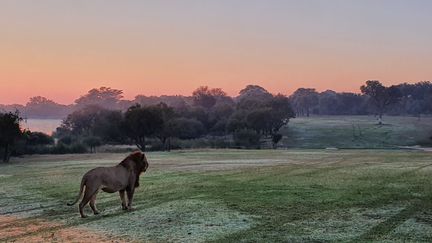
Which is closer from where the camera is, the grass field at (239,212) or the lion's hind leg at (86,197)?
the grass field at (239,212)

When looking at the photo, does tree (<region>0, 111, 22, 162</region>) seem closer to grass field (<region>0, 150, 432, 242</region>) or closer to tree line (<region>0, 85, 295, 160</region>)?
tree line (<region>0, 85, 295, 160</region>)

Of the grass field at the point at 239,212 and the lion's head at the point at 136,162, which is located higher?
the lion's head at the point at 136,162

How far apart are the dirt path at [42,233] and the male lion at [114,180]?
137cm

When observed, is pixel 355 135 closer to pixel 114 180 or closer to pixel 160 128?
pixel 160 128

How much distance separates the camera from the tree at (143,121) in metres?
77.5

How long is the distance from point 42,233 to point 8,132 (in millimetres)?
47344

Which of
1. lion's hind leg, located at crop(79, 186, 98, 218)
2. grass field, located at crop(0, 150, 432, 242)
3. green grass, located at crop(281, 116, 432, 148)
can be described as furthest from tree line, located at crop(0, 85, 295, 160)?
lion's hind leg, located at crop(79, 186, 98, 218)

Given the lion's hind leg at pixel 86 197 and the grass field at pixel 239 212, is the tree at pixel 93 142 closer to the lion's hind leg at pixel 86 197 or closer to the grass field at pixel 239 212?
the grass field at pixel 239 212

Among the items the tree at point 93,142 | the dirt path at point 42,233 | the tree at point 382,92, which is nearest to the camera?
the dirt path at point 42,233

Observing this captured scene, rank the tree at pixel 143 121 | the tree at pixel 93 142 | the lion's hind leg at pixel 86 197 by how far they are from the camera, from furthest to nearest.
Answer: the tree at pixel 93 142, the tree at pixel 143 121, the lion's hind leg at pixel 86 197

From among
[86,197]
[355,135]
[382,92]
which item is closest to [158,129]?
[355,135]

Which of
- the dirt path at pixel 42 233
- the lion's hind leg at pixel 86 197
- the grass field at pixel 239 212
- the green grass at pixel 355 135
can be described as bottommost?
the green grass at pixel 355 135

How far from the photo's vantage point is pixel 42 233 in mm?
12742

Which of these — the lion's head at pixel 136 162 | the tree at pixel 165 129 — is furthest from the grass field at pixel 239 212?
the tree at pixel 165 129
